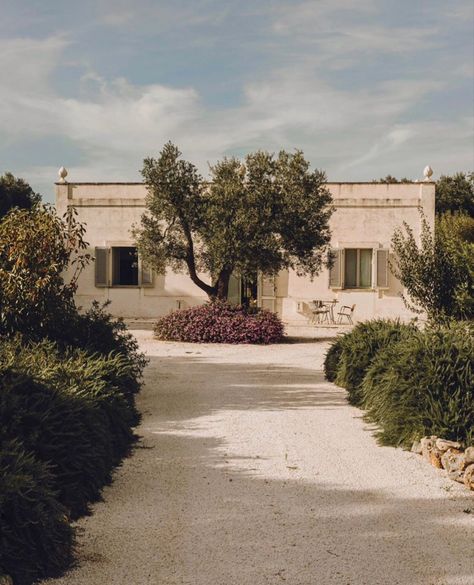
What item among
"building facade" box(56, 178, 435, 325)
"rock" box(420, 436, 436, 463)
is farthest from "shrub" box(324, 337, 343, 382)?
"building facade" box(56, 178, 435, 325)

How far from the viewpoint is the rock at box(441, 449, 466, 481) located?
620 cm

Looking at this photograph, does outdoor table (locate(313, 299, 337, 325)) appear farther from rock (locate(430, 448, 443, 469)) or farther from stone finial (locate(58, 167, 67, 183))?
rock (locate(430, 448, 443, 469))

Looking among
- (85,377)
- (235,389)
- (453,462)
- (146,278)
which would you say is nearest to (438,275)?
(235,389)

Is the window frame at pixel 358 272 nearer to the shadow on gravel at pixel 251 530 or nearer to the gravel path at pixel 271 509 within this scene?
the gravel path at pixel 271 509

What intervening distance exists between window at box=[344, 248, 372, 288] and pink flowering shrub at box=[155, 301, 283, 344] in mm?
5369

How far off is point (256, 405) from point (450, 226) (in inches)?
829

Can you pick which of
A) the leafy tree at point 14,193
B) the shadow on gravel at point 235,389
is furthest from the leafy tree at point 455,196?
the shadow on gravel at point 235,389

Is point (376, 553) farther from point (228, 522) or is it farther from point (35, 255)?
point (35, 255)

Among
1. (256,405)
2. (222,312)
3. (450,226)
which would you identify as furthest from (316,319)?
(256,405)

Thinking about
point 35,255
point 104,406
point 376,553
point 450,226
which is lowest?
point 376,553

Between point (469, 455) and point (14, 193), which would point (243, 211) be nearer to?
point (469, 455)

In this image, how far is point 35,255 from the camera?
9.22 m

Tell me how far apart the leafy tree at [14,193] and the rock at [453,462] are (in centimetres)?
2674

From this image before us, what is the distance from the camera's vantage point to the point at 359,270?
74.4ft
